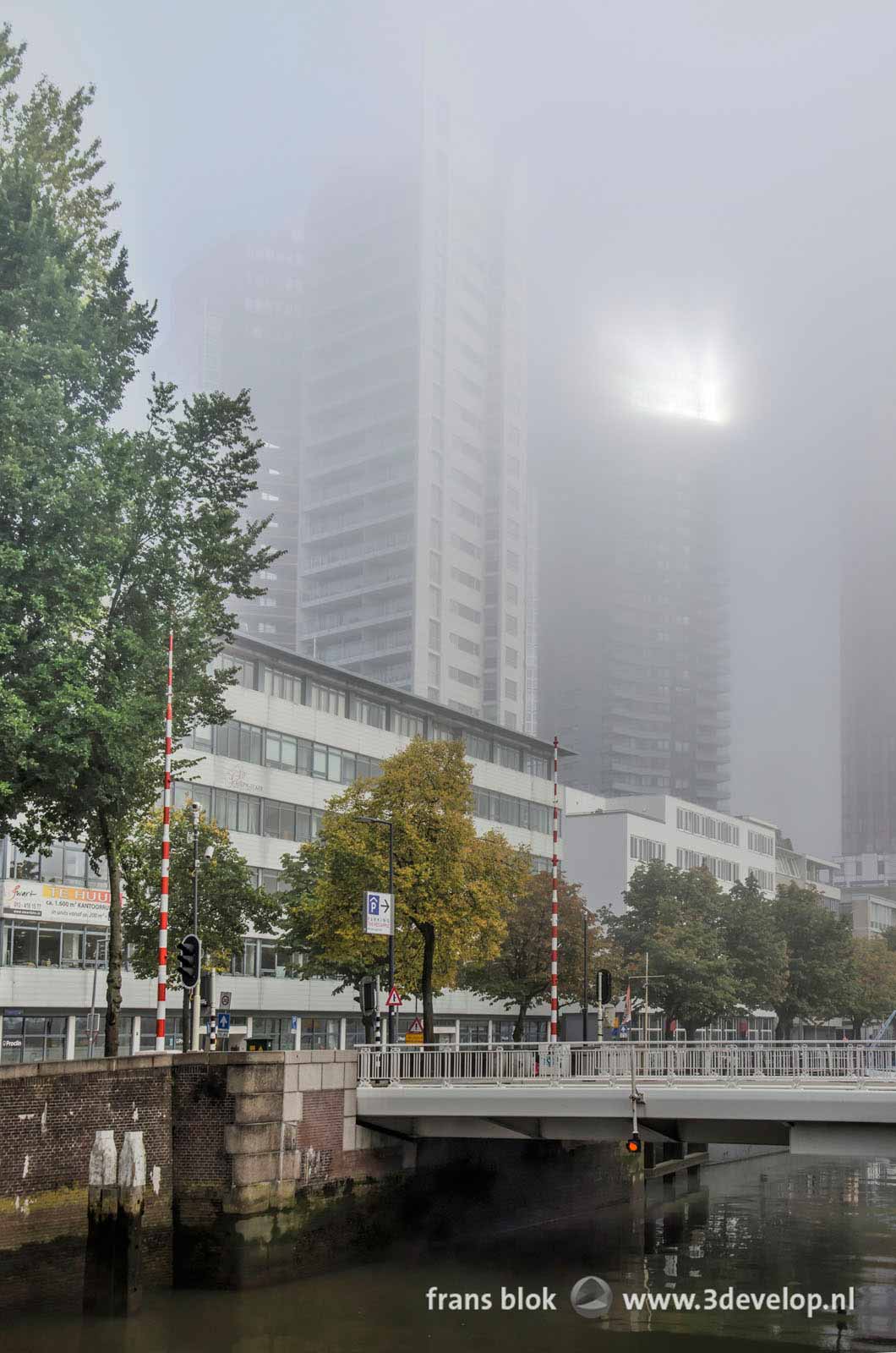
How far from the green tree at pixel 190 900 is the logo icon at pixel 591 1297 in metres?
25.0

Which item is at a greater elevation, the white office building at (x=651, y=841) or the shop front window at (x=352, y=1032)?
the white office building at (x=651, y=841)

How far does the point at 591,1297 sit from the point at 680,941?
61.6 meters

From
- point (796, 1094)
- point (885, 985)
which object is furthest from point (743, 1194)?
point (885, 985)

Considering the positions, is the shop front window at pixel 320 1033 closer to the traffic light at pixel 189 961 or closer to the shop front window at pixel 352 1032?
the shop front window at pixel 352 1032

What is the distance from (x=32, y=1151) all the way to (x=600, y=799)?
11707 cm

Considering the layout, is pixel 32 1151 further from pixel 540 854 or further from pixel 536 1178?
pixel 540 854

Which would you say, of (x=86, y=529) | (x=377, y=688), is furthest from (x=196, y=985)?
(x=377, y=688)

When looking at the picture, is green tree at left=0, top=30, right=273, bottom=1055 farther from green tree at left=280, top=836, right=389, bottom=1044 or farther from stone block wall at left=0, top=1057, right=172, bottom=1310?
green tree at left=280, top=836, right=389, bottom=1044

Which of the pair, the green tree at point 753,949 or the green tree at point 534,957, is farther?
the green tree at point 753,949

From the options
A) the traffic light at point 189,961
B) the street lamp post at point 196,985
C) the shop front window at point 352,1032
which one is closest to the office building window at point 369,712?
the shop front window at point 352,1032

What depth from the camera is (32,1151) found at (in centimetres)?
3262

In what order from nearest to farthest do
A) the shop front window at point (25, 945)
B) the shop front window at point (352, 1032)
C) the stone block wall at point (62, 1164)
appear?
the stone block wall at point (62, 1164) < the shop front window at point (25, 945) < the shop front window at point (352, 1032)

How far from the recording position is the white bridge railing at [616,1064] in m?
40.7

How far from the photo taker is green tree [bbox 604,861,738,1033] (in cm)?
9438
